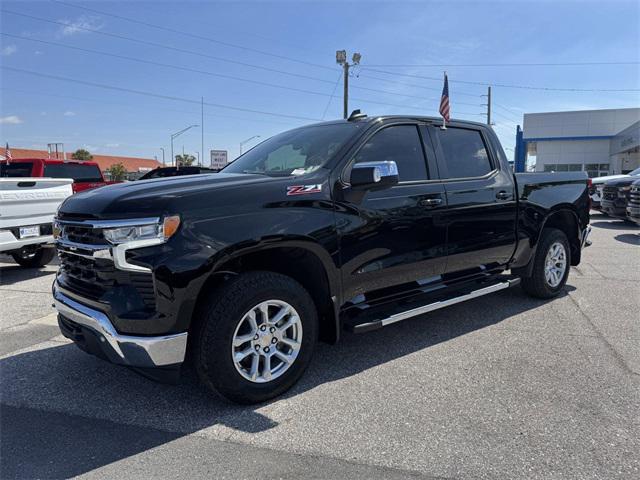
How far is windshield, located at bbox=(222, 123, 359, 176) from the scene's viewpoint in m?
3.85

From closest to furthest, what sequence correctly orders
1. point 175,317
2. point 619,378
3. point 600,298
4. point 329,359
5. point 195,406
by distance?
point 175,317
point 195,406
point 619,378
point 329,359
point 600,298

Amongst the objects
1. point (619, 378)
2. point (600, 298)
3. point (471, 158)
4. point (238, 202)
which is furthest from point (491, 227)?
point (238, 202)

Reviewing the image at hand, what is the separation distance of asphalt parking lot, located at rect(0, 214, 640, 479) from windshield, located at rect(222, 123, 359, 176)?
1.63 metres

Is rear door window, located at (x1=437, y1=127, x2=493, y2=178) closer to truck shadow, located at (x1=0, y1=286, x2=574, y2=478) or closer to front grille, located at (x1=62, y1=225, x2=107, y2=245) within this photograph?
truck shadow, located at (x1=0, y1=286, x2=574, y2=478)

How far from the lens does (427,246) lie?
421 centimetres

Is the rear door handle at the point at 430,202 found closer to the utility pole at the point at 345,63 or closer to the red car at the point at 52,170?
the red car at the point at 52,170

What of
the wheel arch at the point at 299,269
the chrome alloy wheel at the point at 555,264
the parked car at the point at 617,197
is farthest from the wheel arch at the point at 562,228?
the parked car at the point at 617,197

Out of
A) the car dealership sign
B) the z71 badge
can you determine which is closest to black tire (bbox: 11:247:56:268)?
the z71 badge

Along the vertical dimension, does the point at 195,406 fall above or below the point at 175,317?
below

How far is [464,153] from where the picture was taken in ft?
15.9

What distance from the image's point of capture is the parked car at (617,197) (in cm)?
1308

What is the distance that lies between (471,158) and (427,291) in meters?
1.51

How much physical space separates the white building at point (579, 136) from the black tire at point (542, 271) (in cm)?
4257

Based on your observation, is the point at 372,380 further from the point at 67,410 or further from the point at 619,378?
the point at 67,410
